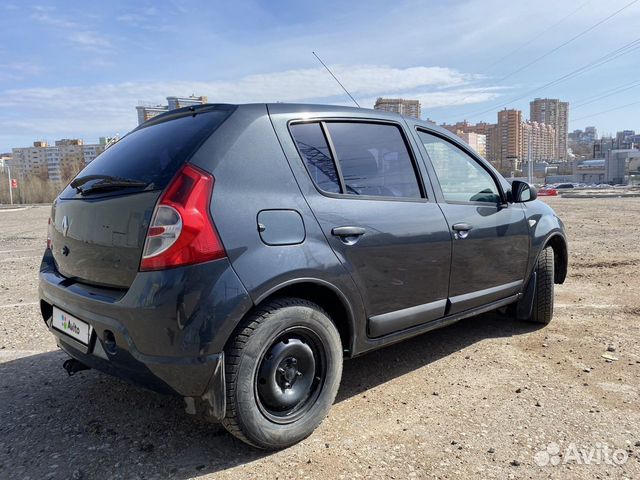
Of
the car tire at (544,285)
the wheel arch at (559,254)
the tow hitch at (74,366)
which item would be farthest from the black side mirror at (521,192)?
the tow hitch at (74,366)

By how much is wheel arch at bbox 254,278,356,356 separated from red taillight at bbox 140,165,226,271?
363 millimetres

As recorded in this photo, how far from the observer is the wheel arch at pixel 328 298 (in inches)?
93.4

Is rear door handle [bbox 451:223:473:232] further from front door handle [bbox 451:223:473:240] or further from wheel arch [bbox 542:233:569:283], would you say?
wheel arch [bbox 542:233:569:283]

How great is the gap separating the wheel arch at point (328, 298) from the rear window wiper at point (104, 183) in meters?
0.82

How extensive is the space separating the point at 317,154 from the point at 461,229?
4.04ft

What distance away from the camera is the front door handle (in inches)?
130

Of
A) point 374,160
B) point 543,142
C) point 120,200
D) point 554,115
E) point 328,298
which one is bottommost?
point 328,298

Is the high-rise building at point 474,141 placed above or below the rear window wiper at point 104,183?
above

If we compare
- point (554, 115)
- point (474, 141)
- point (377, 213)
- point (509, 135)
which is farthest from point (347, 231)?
point (554, 115)

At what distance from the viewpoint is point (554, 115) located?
395ft

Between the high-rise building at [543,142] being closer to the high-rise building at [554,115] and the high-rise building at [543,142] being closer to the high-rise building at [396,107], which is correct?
the high-rise building at [554,115]

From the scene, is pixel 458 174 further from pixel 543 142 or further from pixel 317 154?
pixel 543 142

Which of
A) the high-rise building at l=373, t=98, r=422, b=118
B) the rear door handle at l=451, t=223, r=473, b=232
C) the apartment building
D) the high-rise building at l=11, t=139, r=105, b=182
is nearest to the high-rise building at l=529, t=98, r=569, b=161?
the apartment building

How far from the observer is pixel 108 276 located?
235 centimetres
